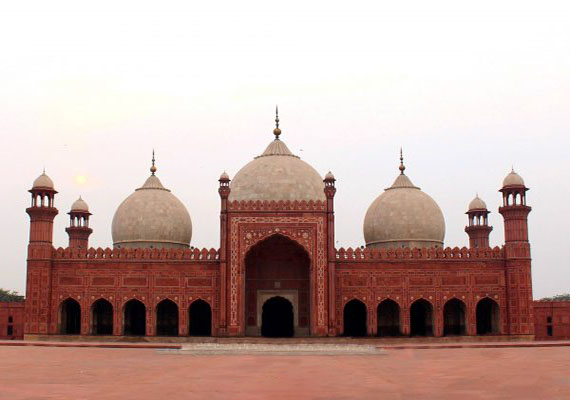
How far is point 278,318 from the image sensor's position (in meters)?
26.5

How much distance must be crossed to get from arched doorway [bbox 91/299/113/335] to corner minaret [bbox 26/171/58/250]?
299 cm

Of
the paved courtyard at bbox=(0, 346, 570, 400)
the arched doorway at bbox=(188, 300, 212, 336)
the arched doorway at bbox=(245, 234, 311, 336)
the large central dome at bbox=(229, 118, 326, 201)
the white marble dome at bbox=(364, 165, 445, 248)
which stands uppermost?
the large central dome at bbox=(229, 118, 326, 201)

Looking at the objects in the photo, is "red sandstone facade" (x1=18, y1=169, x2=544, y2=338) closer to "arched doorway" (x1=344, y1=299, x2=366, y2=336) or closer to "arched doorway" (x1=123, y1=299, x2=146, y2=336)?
"arched doorway" (x1=123, y1=299, x2=146, y2=336)

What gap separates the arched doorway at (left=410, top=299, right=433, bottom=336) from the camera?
84.8 ft

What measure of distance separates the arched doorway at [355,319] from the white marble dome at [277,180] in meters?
4.24

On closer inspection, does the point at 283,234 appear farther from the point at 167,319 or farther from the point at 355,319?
the point at 167,319

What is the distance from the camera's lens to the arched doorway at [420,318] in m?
25.8

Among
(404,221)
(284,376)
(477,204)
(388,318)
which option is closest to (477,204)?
(477,204)

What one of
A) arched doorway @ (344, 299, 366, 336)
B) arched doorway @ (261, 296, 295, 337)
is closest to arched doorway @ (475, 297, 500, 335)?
arched doorway @ (344, 299, 366, 336)

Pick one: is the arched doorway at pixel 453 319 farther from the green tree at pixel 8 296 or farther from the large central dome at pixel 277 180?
the green tree at pixel 8 296

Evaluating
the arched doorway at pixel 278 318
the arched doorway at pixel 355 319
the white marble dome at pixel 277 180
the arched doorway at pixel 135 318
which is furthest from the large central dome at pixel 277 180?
the arched doorway at pixel 135 318

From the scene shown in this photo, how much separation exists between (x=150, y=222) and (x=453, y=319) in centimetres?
1239

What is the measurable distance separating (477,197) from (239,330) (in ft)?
46.1

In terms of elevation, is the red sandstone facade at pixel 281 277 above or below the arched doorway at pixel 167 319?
above
